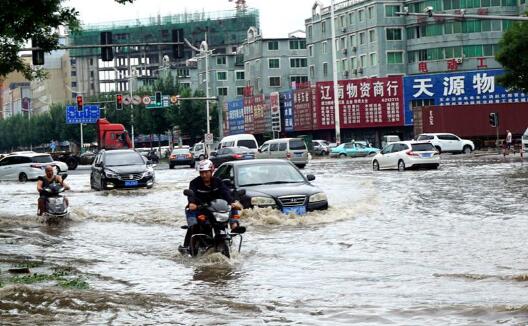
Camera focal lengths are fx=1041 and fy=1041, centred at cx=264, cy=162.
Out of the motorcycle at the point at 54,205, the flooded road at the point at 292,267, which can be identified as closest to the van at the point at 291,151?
the flooded road at the point at 292,267

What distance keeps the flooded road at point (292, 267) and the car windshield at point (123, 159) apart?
30.1ft

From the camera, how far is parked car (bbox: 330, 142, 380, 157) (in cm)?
7419

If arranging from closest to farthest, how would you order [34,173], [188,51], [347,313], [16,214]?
[347,313] < [16,214] < [34,173] < [188,51]

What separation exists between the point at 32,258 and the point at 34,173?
A: 1397 inches

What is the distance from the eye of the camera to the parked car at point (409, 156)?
45.8 metres

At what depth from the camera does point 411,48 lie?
100875 millimetres

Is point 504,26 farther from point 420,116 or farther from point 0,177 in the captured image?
point 0,177

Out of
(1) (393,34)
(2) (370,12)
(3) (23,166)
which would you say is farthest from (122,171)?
(1) (393,34)

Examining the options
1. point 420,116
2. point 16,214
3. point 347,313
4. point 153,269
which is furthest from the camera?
point 420,116

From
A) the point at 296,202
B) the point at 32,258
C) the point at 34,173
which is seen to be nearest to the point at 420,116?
the point at 34,173

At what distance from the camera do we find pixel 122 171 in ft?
116

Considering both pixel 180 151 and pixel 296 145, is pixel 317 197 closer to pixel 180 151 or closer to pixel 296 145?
pixel 296 145

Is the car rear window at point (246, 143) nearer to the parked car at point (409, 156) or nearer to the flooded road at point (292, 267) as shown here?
the parked car at point (409, 156)

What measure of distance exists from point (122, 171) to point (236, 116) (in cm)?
7474
